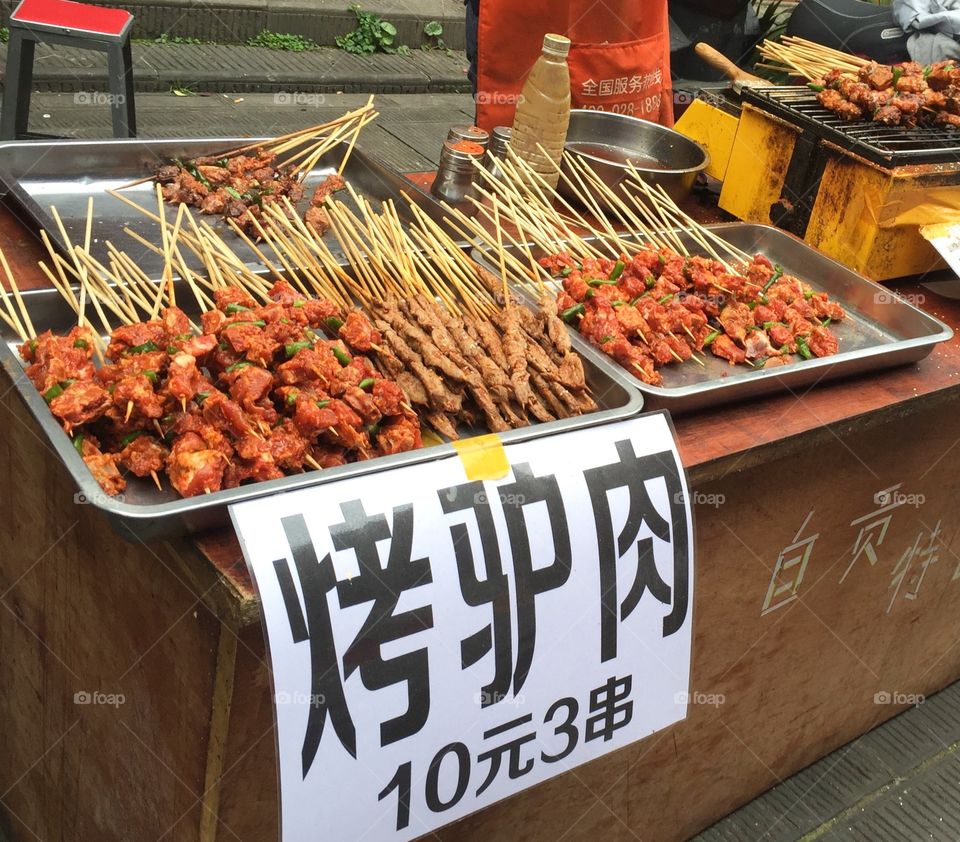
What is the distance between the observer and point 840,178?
341cm

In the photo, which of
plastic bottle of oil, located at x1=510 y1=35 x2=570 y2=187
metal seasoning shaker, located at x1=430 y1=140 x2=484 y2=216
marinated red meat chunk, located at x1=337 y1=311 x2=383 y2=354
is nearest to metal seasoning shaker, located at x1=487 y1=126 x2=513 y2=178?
plastic bottle of oil, located at x1=510 y1=35 x2=570 y2=187

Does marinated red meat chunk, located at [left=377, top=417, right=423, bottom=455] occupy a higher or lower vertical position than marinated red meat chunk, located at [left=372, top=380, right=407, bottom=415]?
lower

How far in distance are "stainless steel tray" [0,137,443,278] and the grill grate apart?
141cm

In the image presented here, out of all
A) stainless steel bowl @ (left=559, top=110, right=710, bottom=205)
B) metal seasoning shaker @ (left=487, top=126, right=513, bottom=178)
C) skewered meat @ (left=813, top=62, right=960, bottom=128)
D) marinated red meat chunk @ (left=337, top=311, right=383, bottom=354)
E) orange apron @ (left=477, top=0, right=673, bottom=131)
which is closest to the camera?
marinated red meat chunk @ (left=337, top=311, right=383, bottom=354)

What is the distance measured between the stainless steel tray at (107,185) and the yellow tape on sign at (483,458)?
4.51ft

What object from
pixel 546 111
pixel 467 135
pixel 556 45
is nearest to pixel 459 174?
pixel 467 135

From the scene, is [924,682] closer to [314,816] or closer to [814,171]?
[814,171]

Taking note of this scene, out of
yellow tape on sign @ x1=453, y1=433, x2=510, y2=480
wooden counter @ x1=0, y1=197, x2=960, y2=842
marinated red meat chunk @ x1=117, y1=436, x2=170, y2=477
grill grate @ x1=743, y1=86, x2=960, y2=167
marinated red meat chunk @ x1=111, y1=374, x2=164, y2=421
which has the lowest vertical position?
wooden counter @ x1=0, y1=197, x2=960, y2=842

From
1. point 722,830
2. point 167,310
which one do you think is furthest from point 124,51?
point 722,830

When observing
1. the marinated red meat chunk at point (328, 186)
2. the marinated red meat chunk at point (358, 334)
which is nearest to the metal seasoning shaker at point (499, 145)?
the marinated red meat chunk at point (328, 186)

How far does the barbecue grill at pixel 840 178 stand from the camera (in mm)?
3299

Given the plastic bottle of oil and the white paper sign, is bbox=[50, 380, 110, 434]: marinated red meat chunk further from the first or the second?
the plastic bottle of oil

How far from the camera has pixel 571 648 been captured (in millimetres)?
2031

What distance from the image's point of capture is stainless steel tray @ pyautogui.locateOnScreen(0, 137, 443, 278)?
298cm
